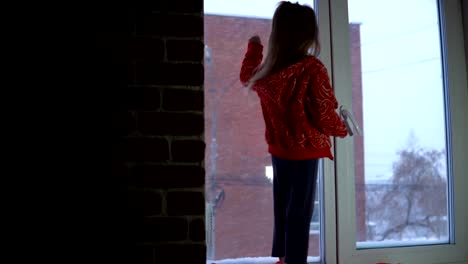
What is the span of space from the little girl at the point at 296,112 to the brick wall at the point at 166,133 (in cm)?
51

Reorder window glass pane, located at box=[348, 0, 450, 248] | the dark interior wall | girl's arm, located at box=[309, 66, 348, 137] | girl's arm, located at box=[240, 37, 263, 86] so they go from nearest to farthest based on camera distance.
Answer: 1. the dark interior wall
2. girl's arm, located at box=[309, 66, 348, 137]
3. girl's arm, located at box=[240, 37, 263, 86]
4. window glass pane, located at box=[348, 0, 450, 248]

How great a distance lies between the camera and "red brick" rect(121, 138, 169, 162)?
4.61 ft

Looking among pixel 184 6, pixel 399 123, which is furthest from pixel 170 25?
pixel 399 123

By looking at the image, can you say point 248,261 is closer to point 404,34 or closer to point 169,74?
point 169,74

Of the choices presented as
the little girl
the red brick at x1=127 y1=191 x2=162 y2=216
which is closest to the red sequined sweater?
the little girl

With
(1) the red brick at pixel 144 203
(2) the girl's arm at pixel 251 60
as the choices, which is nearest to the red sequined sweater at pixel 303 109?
(2) the girl's arm at pixel 251 60

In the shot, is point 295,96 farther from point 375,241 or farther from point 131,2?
point 375,241

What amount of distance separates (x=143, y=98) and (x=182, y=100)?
108 mm

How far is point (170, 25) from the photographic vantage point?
1.44m

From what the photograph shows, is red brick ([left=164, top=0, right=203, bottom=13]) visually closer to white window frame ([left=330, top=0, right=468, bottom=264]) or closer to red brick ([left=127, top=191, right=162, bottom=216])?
red brick ([left=127, top=191, right=162, bottom=216])

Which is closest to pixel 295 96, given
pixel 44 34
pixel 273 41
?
pixel 273 41

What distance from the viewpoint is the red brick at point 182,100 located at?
4.69 ft

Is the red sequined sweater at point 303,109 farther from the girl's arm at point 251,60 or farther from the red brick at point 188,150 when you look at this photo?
the red brick at point 188,150

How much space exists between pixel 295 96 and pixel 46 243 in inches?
38.6
